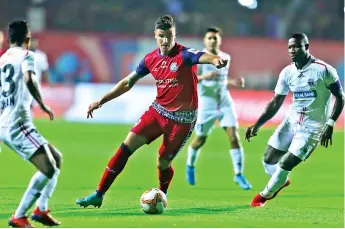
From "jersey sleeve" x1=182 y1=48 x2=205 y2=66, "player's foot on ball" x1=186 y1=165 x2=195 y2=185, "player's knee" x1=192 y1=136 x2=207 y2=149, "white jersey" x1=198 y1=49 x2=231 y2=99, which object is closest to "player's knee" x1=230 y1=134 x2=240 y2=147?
"player's knee" x1=192 y1=136 x2=207 y2=149

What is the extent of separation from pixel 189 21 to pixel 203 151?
13978mm

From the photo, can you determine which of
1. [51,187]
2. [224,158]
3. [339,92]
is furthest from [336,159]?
[51,187]

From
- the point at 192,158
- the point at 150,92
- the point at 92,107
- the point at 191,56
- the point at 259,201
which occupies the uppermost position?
the point at 191,56

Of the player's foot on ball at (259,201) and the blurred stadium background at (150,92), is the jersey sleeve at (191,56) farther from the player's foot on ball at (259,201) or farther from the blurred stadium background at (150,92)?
the player's foot on ball at (259,201)

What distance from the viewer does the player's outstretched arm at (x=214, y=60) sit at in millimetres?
9688

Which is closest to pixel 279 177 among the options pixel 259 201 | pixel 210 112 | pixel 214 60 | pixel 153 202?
pixel 259 201

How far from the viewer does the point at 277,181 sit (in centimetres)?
1152

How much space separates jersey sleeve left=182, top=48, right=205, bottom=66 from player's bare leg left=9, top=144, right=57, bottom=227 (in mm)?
2415

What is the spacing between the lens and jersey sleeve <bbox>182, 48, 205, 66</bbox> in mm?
10633

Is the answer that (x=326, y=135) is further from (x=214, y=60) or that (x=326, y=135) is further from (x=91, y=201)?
(x=91, y=201)

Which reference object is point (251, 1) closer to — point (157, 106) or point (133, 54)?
point (133, 54)

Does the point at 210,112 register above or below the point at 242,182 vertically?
above

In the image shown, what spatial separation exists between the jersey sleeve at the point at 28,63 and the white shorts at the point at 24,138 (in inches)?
20.3

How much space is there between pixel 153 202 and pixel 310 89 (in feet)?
8.07
